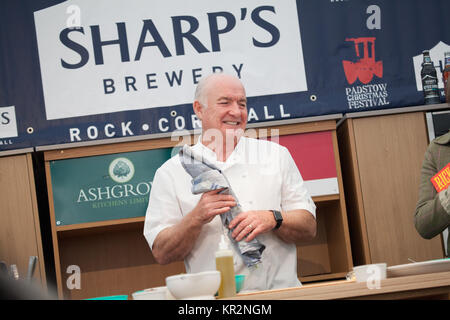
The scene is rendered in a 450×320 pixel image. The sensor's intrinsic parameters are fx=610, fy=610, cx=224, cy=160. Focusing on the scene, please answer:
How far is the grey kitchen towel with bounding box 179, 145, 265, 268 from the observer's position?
194 cm

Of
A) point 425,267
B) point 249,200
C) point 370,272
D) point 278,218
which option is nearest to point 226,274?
point 370,272

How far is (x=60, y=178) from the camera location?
9.97 ft

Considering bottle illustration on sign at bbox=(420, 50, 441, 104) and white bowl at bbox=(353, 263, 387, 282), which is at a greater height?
bottle illustration on sign at bbox=(420, 50, 441, 104)

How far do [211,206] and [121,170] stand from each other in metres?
1.24

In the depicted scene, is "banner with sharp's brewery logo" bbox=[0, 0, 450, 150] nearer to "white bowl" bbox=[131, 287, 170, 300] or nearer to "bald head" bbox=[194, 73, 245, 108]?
"bald head" bbox=[194, 73, 245, 108]

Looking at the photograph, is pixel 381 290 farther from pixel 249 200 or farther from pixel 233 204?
pixel 249 200

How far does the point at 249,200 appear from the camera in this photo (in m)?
2.14

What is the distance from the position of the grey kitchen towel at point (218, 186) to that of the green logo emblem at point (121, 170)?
106 cm

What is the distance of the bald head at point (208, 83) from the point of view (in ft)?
7.48

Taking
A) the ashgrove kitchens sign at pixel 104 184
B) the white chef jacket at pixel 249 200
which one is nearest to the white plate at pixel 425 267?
the white chef jacket at pixel 249 200

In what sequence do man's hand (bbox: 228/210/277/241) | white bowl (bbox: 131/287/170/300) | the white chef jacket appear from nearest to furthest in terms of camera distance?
white bowl (bbox: 131/287/170/300) < man's hand (bbox: 228/210/277/241) < the white chef jacket

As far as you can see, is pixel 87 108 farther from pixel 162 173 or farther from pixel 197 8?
pixel 162 173

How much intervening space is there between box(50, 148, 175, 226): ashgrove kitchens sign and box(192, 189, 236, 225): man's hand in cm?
115

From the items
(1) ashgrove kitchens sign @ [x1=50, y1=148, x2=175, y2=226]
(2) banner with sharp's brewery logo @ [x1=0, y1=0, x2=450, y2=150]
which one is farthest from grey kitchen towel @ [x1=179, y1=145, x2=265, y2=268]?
(2) banner with sharp's brewery logo @ [x1=0, y1=0, x2=450, y2=150]
